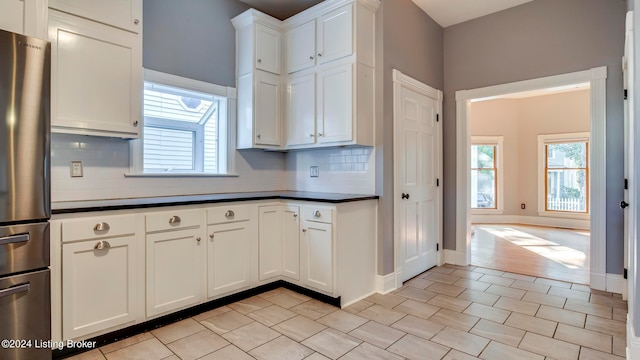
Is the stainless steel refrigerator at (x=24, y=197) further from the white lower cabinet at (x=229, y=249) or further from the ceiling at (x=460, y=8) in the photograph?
the ceiling at (x=460, y=8)

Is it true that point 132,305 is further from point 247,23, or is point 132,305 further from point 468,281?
point 468,281

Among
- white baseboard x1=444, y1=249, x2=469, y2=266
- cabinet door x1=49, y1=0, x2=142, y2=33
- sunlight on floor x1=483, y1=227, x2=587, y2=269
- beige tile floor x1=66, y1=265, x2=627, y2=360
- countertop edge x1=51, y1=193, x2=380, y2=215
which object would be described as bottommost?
beige tile floor x1=66, y1=265, x2=627, y2=360

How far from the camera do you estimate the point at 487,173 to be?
7.68 meters

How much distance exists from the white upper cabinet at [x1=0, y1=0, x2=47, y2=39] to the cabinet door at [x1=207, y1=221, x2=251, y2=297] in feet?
5.32

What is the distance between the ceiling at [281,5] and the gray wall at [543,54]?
72.4 inches

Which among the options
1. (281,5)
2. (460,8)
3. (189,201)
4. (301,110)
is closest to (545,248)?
(460,8)

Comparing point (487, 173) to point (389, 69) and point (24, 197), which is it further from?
point (24, 197)

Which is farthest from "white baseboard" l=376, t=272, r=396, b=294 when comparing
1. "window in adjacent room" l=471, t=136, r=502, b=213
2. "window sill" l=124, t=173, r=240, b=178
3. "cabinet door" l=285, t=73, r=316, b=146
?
"window in adjacent room" l=471, t=136, r=502, b=213

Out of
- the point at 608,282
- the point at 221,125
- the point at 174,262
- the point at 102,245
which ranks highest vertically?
the point at 221,125

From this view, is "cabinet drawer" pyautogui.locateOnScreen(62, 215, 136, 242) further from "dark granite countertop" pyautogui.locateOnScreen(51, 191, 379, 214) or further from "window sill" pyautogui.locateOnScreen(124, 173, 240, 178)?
"window sill" pyautogui.locateOnScreen(124, 173, 240, 178)

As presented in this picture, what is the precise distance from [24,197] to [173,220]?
91 centimetres

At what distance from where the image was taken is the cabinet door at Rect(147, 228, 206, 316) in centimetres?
233

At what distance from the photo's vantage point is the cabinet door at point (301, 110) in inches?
127

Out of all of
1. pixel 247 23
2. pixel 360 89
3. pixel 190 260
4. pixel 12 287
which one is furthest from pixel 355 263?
pixel 247 23
